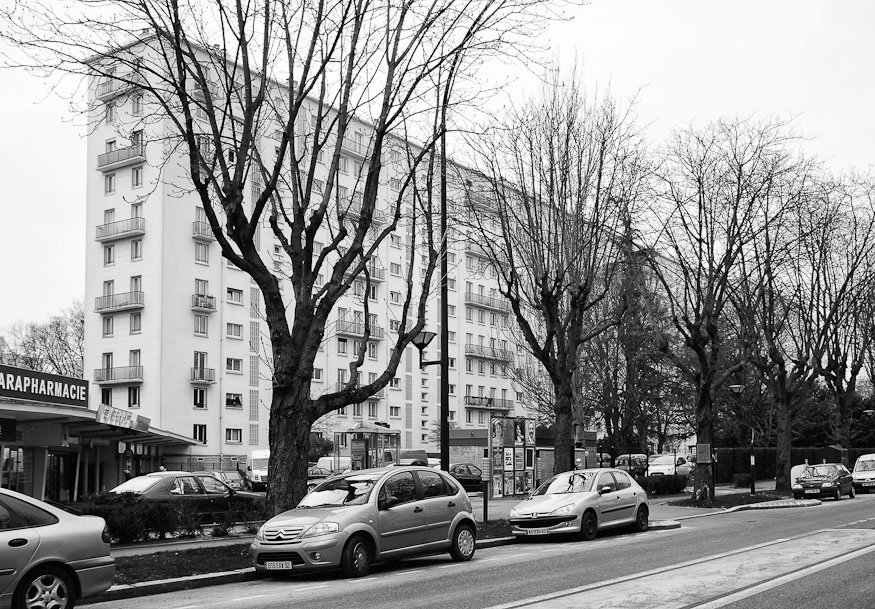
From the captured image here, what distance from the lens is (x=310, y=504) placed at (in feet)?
49.7

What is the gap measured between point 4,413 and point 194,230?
41.5 meters

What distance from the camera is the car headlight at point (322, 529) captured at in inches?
545

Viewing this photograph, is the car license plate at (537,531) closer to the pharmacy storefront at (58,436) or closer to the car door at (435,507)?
the car door at (435,507)

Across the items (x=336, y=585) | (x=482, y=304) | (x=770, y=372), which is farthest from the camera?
(x=482, y=304)

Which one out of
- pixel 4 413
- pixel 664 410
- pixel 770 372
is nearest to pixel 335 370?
pixel 664 410

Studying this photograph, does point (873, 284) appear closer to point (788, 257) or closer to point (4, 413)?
point (788, 257)

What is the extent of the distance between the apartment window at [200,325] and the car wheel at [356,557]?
2044 inches

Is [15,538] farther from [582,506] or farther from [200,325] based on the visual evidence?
[200,325]

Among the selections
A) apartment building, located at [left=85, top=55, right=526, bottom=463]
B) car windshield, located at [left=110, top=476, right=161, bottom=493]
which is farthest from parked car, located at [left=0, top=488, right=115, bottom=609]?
apartment building, located at [left=85, top=55, right=526, bottom=463]

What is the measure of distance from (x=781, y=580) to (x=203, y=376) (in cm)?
5540

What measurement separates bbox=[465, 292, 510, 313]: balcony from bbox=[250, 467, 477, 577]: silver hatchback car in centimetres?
7123

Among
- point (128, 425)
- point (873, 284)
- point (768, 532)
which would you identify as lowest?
point (768, 532)

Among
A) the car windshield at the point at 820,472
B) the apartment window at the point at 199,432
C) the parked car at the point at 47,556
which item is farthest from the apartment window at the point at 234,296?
the parked car at the point at 47,556

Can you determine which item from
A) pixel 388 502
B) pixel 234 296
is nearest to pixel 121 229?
pixel 234 296
